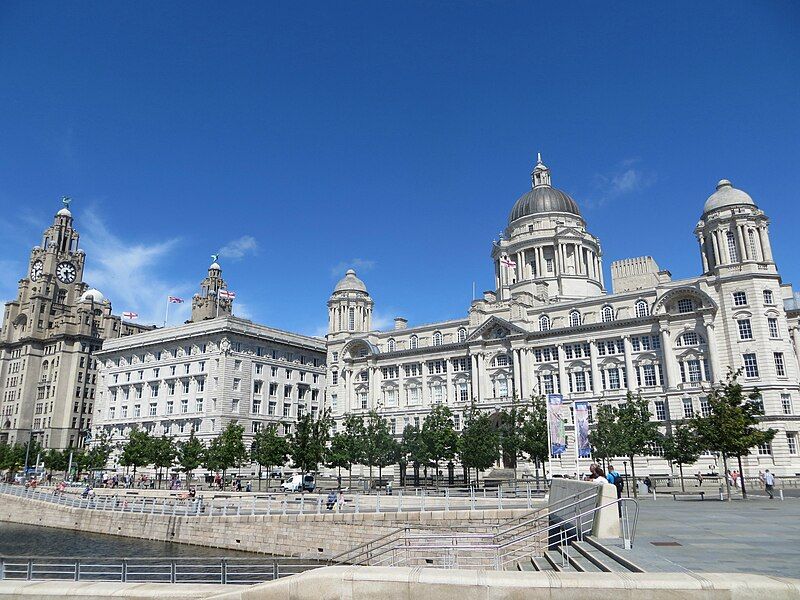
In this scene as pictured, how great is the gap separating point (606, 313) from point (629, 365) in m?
7.78

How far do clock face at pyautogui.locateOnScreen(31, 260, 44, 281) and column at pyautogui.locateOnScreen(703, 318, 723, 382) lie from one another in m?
126

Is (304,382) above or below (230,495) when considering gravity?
above

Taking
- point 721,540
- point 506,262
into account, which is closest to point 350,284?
point 506,262

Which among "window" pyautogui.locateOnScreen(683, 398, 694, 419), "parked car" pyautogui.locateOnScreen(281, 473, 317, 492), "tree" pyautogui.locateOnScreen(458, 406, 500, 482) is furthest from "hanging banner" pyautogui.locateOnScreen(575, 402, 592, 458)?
"window" pyautogui.locateOnScreen(683, 398, 694, 419)

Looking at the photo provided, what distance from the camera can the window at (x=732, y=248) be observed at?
6781cm

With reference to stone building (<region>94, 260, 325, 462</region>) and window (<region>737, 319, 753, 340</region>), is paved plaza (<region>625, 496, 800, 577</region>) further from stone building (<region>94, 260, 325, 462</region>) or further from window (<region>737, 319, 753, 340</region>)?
stone building (<region>94, 260, 325, 462</region>)

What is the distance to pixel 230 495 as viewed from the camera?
48906 mm

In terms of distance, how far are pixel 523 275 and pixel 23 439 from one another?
9780 cm

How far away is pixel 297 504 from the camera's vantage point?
38781 millimetres

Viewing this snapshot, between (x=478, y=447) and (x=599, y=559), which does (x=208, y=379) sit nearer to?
(x=478, y=447)

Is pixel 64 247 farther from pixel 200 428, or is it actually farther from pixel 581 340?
pixel 581 340

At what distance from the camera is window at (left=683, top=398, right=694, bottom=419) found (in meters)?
65.0

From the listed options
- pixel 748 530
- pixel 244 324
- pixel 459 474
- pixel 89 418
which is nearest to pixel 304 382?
pixel 244 324

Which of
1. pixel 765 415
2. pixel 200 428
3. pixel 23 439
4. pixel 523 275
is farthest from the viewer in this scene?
pixel 23 439
